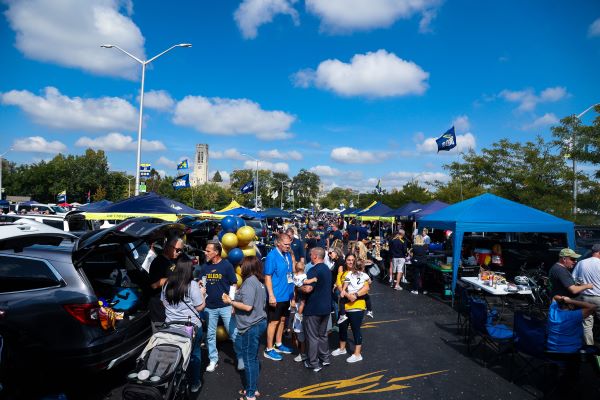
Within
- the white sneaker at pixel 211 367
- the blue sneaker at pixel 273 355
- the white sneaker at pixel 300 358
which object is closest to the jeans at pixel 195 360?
the white sneaker at pixel 211 367

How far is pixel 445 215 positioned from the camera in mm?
10867

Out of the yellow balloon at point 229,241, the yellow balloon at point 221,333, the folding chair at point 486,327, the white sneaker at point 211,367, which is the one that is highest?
the yellow balloon at point 229,241

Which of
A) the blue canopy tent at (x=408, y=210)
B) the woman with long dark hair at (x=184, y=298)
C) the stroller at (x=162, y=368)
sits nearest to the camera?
the stroller at (x=162, y=368)

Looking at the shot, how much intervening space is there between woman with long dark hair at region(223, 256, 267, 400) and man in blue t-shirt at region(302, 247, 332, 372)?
1.05 metres

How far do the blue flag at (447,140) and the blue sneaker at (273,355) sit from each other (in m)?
16.1

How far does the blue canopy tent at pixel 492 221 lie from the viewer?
9703 millimetres

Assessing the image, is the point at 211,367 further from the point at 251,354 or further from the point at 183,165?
the point at 183,165

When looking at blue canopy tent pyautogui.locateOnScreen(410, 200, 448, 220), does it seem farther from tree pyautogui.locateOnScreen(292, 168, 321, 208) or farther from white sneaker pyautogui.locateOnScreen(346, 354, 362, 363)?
tree pyautogui.locateOnScreen(292, 168, 321, 208)

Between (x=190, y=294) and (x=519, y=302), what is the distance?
9.12 meters

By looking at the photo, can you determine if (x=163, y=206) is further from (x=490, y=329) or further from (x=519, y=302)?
(x=519, y=302)

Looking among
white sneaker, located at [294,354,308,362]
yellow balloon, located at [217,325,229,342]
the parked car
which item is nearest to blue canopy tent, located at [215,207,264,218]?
yellow balloon, located at [217,325,229,342]

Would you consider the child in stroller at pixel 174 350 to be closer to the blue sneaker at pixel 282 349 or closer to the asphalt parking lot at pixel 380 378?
the asphalt parking lot at pixel 380 378

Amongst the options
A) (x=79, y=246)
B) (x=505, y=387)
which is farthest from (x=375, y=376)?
(x=79, y=246)

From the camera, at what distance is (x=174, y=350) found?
3.72m
